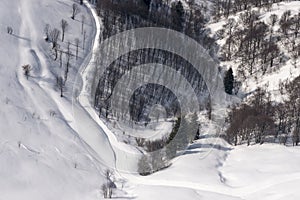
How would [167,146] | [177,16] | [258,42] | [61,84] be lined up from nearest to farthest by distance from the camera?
[167,146]
[61,84]
[258,42]
[177,16]

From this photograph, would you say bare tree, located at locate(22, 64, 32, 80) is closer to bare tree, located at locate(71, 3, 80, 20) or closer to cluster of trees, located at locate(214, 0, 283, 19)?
bare tree, located at locate(71, 3, 80, 20)

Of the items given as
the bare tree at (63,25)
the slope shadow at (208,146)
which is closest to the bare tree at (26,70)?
the bare tree at (63,25)

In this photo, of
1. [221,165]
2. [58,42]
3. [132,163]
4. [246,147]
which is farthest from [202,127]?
Answer: [58,42]

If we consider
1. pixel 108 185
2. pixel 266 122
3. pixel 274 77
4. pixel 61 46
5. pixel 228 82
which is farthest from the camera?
pixel 274 77

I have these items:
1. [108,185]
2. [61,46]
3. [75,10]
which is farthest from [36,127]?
[75,10]

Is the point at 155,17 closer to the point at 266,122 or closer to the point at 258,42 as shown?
the point at 258,42

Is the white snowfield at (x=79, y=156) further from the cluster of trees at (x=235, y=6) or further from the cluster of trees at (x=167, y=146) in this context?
the cluster of trees at (x=235, y=6)
